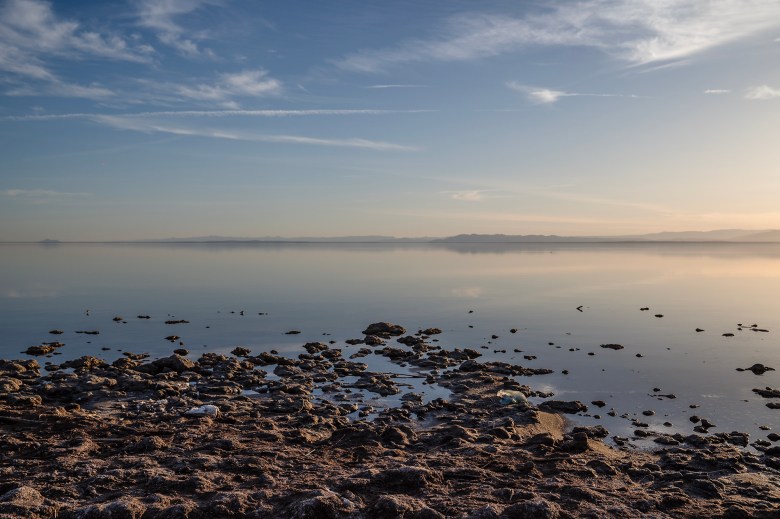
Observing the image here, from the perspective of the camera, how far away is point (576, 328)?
33.5 meters

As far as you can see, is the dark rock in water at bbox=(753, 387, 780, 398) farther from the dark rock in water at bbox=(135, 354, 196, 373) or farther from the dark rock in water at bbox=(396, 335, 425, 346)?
the dark rock in water at bbox=(135, 354, 196, 373)

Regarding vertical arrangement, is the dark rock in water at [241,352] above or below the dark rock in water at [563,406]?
below

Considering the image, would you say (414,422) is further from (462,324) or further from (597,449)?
(462,324)

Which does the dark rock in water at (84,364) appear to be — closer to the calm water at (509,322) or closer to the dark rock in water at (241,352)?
the calm water at (509,322)

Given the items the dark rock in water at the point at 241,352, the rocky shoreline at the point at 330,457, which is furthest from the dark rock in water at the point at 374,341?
the rocky shoreline at the point at 330,457

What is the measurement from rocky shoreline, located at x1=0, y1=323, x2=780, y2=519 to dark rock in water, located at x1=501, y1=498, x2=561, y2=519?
0.08 ft

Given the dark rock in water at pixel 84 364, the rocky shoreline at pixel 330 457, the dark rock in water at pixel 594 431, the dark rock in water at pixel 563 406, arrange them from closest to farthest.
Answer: the rocky shoreline at pixel 330 457, the dark rock in water at pixel 594 431, the dark rock in water at pixel 563 406, the dark rock in water at pixel 84 364

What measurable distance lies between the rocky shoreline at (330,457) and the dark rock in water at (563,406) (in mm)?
78

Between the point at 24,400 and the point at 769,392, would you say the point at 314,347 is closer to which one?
the point at 24,400

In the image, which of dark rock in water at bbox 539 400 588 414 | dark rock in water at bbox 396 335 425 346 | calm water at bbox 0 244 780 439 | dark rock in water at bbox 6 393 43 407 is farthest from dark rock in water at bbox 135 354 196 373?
dark rock in water at bbox 539 400 588 414

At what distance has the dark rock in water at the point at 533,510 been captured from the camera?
33.0 ft

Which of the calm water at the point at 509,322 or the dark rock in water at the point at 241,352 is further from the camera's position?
the dark rock in water at the point at 241,352

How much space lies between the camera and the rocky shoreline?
10492mm

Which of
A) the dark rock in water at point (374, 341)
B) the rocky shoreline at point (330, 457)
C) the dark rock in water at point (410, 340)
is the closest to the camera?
the rocky shoreline at point (330, 457)
